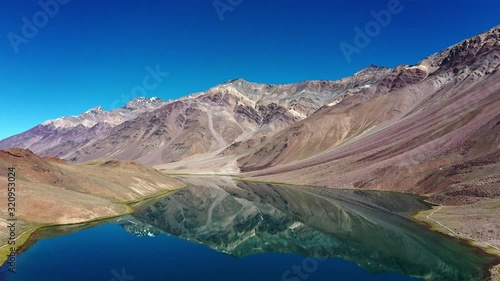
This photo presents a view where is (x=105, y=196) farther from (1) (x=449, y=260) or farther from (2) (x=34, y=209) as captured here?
(1) (x=449, y=260)

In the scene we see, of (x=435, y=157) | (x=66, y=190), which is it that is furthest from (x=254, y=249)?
(x=435, y=157)

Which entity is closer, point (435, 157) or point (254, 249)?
point (254, 249)

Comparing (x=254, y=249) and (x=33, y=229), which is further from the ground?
(x=33, y=229)

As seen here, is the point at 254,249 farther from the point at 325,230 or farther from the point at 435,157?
the point at 435,157

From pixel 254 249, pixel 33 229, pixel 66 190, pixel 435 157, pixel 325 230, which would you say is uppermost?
pixel 66 190

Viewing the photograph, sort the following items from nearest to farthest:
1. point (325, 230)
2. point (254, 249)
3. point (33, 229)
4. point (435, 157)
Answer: point (33, 229), point (254, 249), point (325, 230), point (435, 157)

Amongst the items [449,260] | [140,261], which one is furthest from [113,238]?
[449,260]
